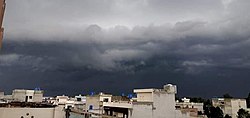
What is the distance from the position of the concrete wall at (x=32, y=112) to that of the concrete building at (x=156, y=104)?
12.2 metres

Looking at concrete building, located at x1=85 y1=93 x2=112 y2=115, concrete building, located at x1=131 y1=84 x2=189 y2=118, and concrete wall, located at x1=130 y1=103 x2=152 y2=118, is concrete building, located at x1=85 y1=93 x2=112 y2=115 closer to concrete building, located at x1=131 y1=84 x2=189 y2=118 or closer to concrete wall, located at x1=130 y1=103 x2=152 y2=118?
concrete building, located at x1=131 y1=84 x2=189 y2=118

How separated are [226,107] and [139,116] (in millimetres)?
63004

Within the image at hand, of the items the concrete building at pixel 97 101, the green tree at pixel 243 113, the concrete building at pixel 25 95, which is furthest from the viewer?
the green tree at pixel 243 113

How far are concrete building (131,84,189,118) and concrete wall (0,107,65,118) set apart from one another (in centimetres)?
1215

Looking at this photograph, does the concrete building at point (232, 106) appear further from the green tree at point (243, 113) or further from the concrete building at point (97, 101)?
the concrete building at point (97, 101)

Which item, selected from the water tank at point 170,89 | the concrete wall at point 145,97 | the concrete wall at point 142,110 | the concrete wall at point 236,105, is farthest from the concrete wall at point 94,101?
the concrete wall at point 236,105

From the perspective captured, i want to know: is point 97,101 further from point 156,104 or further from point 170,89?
point 170,89

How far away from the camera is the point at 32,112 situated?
124ft

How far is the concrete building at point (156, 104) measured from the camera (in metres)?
42.7

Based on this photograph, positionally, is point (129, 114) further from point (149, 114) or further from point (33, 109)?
point (33, 109)

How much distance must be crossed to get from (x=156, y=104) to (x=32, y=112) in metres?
20.3

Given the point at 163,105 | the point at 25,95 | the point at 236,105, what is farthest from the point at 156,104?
the point at 236,105

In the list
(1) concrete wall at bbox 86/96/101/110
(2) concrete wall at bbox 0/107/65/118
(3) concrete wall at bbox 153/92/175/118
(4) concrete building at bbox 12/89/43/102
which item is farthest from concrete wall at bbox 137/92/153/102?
(4) concrete building at bbox 12/89/43/102

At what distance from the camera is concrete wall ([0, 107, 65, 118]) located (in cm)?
3638
